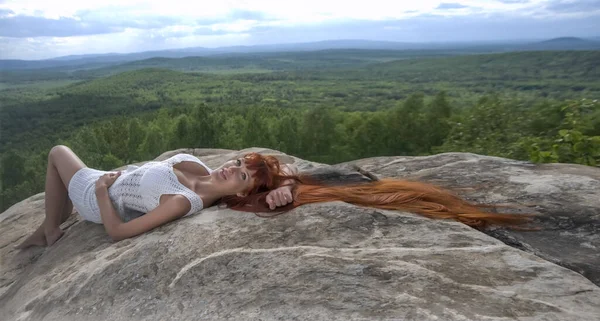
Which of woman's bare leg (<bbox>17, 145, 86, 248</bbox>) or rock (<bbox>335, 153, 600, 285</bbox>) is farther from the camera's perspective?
woman's bare leg (<bbox>17, 145, 86, 248</bbox>)

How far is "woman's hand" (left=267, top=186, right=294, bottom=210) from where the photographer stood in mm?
4320

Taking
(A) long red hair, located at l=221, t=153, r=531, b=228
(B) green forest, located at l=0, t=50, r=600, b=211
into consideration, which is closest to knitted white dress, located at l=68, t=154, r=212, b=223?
(A) long red hair, located at l=221, t=153, r=531, b=228

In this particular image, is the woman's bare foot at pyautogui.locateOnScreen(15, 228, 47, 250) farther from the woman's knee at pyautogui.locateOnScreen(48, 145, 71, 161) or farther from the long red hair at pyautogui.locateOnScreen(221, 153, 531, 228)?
the long red hair at pyautogui.locateOnScreen(221, 153, 531, 228)

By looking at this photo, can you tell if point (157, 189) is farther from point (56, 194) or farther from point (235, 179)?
point (56, 194)

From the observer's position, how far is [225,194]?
468cm

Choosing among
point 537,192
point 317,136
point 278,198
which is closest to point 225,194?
point 278,198

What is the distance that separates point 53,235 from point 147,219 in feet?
5.53

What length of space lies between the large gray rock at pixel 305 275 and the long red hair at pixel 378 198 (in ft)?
0.50

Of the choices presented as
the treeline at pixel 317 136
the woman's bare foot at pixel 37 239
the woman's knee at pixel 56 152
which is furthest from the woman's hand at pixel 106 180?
the treeline at pixel 317 136

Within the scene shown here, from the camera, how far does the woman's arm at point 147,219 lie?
4246 mm

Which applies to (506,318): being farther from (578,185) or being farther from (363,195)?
(578,185)

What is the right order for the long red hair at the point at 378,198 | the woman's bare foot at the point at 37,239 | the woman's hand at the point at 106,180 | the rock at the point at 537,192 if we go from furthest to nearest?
the woman's bare foot at the point at 37,239 < the woman's hand at the point at 106,180 < the long red hair at the point at 378,198 < the rock at the point at 537,192

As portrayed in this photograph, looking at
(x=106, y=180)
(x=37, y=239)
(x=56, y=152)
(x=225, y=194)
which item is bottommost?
(x=37, y=239)

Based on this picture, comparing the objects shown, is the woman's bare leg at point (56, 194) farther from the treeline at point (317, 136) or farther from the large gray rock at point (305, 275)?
the treeline at point (317, 136)
